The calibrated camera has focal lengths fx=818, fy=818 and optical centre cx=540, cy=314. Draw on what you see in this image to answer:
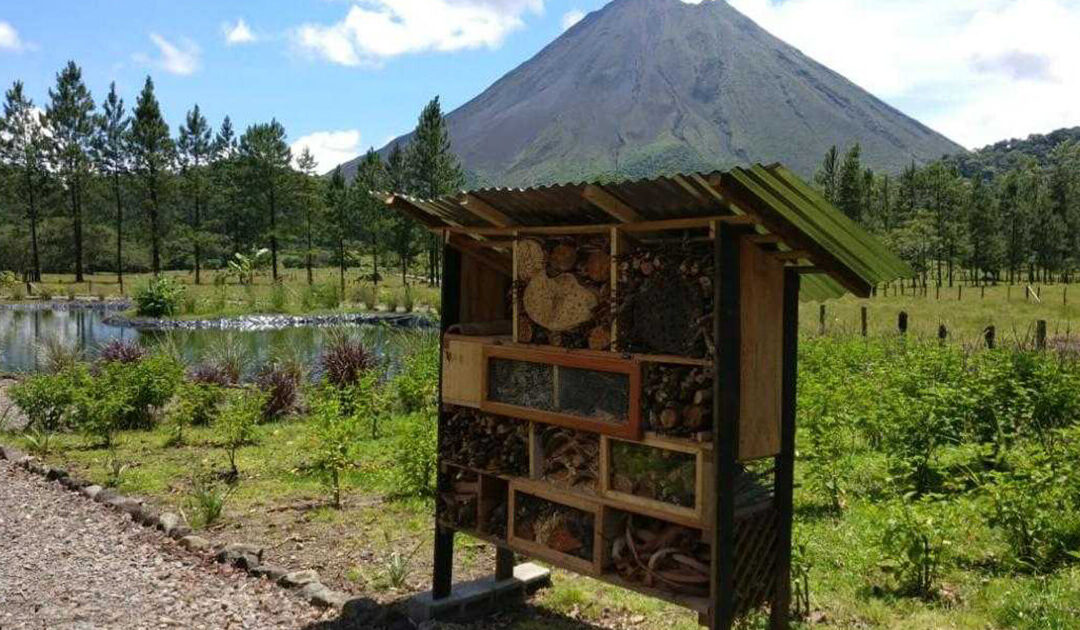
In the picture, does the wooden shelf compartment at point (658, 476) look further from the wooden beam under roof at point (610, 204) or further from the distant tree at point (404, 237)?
the distant tree at point (404, 237)

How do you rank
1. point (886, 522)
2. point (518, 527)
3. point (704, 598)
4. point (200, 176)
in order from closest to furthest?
point (704, 598) → point (518, 527) → point (886, 522) → point (200, 176)

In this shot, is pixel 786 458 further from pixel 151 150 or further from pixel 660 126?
pixel 660 126

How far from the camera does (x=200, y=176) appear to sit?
51.4 m

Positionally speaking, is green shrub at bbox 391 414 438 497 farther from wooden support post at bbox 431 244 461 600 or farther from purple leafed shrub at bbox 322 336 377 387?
purple leafed shrub at bbox 322 336 377 387

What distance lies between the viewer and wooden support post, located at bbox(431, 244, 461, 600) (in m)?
4.54

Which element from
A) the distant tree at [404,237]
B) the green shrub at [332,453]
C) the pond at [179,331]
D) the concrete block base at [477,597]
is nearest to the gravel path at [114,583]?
the concrete block base at [477,597]

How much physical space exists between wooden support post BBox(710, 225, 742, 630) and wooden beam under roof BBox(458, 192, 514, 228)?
125 cm

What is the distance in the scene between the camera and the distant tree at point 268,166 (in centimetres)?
4756

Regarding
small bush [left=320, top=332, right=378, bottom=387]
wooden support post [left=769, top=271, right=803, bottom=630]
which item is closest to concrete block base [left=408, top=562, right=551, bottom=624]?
wooden support post [left=769, top=271, right=803, bottom=630]

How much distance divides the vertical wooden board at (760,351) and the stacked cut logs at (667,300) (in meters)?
0.16

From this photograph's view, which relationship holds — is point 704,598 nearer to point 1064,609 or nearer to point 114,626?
point 1064,609

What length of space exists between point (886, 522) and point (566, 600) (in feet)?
6.04

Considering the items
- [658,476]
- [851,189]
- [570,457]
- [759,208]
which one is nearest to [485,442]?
[570,457]

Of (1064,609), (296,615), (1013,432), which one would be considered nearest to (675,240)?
(1064,609)
